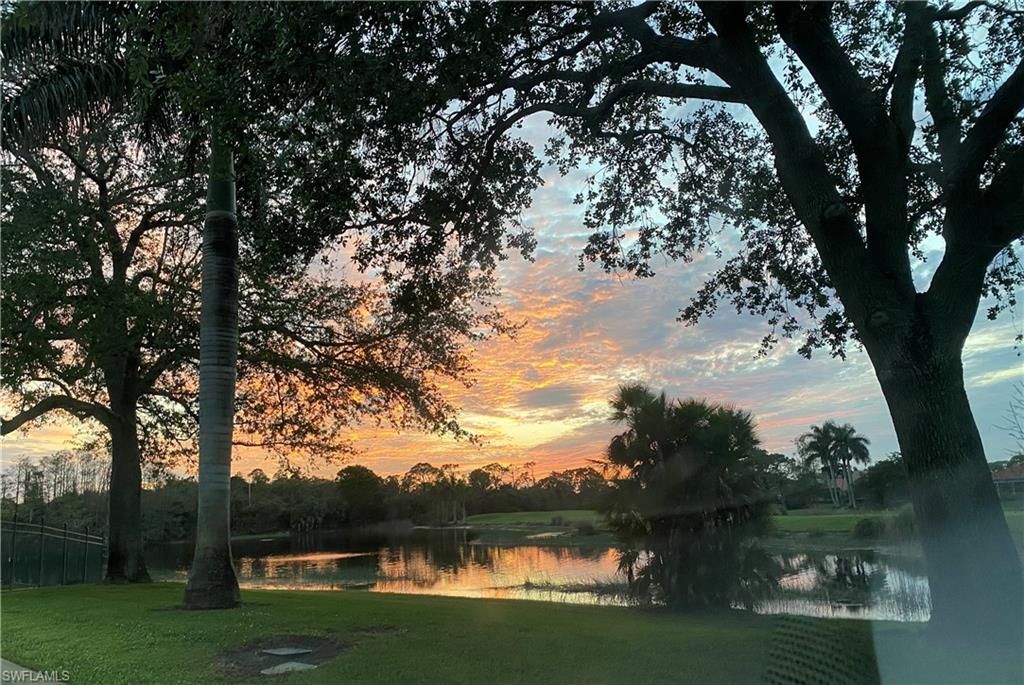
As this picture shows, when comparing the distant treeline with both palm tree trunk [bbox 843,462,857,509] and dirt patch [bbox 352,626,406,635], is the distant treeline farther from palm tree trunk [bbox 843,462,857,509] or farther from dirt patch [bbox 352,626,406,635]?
dirt patch [bbox 352,626,406,635]

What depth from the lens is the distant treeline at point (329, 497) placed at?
4472cm

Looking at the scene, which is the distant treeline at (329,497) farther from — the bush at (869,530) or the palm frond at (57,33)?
the palm frond at (57,33)

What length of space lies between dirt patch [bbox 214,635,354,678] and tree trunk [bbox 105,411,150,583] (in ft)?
38.6

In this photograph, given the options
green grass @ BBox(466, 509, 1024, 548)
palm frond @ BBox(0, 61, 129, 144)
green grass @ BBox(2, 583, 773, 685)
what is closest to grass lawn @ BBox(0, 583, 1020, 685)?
green grass @ BBox(2, 583, 773, 685)

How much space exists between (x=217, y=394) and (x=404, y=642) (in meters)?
5.82

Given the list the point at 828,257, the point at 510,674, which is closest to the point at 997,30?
the point at 828,257

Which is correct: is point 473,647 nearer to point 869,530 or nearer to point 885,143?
point 885,143

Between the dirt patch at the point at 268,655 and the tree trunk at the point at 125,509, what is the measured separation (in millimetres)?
11778

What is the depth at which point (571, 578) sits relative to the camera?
74.6 ft

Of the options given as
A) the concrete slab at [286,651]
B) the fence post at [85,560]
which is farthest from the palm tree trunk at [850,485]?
the concrete slab at [286,651]

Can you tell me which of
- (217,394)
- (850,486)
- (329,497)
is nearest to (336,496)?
(329,497)

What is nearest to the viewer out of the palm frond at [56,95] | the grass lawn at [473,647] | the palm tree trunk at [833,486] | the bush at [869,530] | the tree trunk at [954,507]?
the grass lawn at [473,647]

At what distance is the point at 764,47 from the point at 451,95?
544cm

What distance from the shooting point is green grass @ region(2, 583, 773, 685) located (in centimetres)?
647
